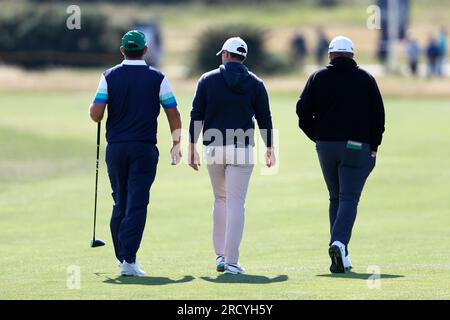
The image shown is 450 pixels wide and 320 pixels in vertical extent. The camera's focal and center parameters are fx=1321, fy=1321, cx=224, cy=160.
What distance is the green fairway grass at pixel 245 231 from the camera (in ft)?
34.8

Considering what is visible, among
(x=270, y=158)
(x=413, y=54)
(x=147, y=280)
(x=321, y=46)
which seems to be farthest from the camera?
(x=321, y=46)

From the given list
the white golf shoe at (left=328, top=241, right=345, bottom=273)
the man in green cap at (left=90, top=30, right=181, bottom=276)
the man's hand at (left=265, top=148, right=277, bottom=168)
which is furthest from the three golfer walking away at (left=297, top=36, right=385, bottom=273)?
the man in green cap at (left=90, top=30, right=181, bottom=276)

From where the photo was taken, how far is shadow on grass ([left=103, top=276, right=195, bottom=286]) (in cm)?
1080

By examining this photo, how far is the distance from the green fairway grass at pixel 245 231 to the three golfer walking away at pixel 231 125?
0.54 m

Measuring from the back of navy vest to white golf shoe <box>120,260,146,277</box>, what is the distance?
1.06 meters

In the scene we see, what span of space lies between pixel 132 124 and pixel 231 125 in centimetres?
86

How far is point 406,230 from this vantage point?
51.4ft

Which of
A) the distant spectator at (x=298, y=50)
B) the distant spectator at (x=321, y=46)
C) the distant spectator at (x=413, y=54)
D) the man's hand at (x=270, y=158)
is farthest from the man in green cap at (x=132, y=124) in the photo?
the distant spectator at (x=298, y=50)

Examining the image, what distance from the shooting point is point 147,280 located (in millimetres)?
11000

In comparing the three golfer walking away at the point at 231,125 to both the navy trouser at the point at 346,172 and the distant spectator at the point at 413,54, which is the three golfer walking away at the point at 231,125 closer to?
the navy trouser at the point at 346,172

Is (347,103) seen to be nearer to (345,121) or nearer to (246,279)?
(345,121)

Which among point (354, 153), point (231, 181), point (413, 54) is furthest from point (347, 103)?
point (413, 54)
